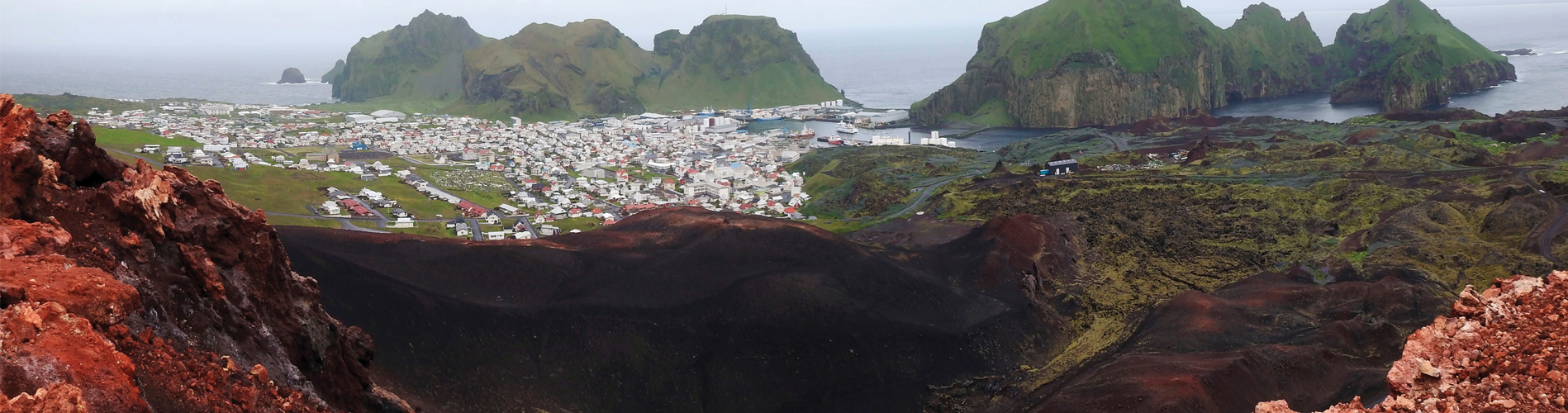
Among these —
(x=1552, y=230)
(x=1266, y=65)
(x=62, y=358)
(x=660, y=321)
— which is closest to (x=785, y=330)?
(x=660, y=321)

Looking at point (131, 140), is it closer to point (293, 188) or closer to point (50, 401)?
point (293, 188)

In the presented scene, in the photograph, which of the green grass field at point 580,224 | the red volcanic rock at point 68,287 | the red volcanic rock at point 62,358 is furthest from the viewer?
the green grass field at point 580,224

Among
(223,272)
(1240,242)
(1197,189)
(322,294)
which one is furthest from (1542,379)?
(1197,189)

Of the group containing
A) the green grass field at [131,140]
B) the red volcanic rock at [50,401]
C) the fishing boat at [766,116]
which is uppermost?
the fishing boat at [766,116]

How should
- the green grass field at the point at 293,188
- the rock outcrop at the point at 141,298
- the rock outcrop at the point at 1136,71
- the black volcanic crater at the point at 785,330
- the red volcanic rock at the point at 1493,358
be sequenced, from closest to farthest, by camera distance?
the rock outcrop at the point at 141,298 → the red volcanic rock at the point at 1493,358 → the black volcanic crater at the point at 785,330 → the green grass field at the point at 293,188 → the rock outcrop at the point at 1136,71

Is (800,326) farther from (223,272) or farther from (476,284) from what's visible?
(223,272)

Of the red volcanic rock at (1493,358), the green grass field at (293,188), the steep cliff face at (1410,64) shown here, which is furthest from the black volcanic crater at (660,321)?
the steep cliff face at (1410,64)

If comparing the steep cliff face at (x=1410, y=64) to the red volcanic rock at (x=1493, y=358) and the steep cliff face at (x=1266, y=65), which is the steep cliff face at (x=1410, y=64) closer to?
the steep cliff face at (x=1266, y=65)
